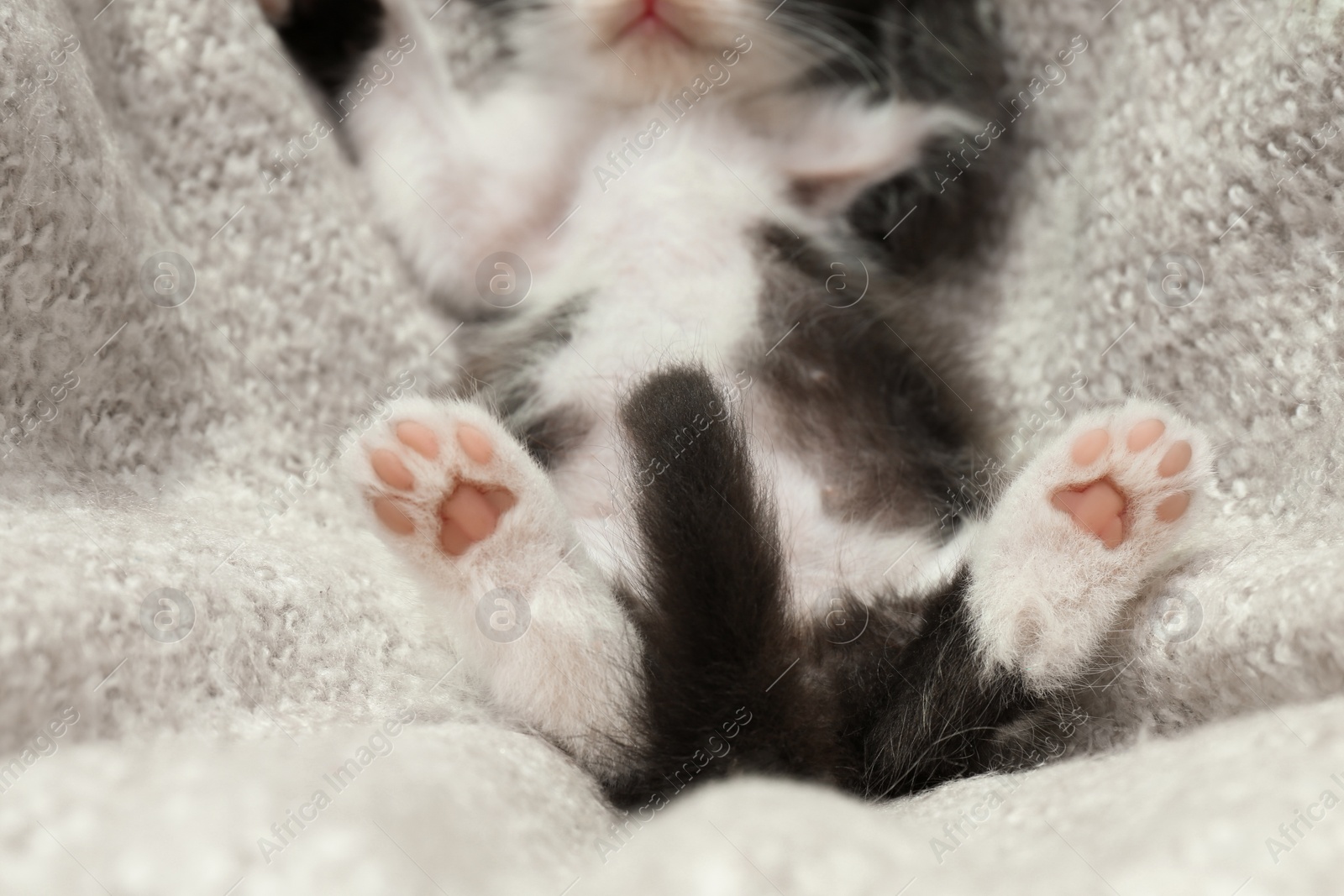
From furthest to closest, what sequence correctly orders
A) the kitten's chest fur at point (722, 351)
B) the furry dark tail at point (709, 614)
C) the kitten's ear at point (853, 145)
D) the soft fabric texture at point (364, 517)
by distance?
the kitten's ear at point (853, 145)
the kitten's chest fur at point (722, 351)
the furry dark tail at point (709, 614)
the soft fabric texture at point (364, 517)

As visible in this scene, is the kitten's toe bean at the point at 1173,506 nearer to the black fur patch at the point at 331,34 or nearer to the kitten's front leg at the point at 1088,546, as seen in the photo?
the kitten's front leg at the point at 1088,546

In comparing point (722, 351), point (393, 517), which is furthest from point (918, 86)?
point (393, 517)

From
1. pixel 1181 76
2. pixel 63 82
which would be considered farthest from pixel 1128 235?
pixel 63 82

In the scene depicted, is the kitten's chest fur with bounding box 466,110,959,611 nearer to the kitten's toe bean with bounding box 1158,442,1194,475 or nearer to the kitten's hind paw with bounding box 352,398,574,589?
the kitten's hind paw with bounding box 352,398,574,589

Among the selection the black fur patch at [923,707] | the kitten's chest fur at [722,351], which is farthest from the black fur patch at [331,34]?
the black fur patch at [923,707]

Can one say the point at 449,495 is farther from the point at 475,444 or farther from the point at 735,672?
the point at 735,672

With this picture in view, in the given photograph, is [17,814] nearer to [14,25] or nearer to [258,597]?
[258,597]
